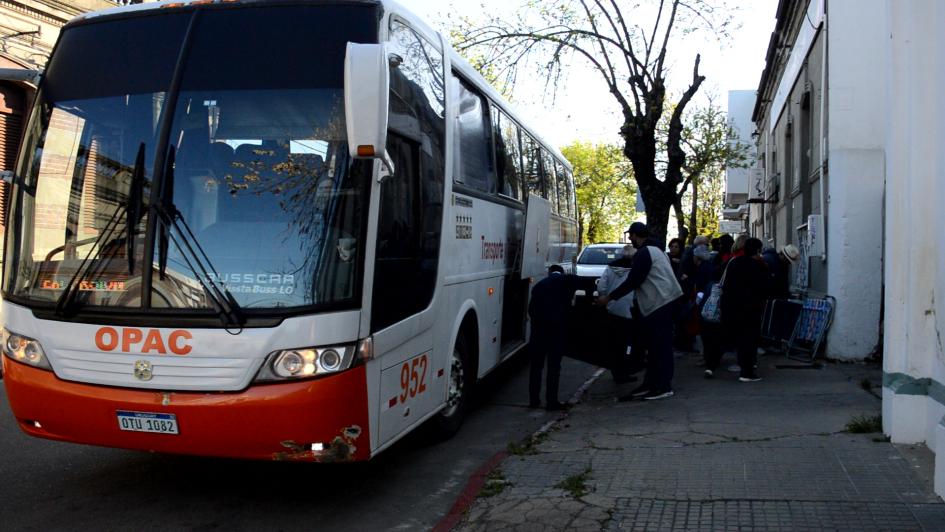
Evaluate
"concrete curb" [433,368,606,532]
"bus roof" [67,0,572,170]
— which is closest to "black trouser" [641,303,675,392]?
"concrete curb" [433,368,606,532]

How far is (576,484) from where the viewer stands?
5500mm

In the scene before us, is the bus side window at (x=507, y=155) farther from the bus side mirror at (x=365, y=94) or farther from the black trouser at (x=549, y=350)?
the bus side mirror at (x=365, y=94)

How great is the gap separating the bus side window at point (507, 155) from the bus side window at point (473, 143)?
12.7 inches

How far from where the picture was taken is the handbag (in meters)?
9.87

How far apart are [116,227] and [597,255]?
15.9 metres

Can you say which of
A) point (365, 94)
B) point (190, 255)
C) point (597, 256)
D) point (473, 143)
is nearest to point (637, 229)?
point (473, 143)

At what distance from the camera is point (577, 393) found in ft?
30.7

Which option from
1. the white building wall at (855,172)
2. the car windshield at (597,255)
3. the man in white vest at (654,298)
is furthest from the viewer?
the car windshield at (597,255)

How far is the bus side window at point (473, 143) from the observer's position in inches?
275

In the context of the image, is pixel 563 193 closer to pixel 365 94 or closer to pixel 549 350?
pixel 549 350

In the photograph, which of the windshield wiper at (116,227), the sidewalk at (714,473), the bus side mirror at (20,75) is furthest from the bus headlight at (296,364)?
the bus side mirror at (20,75)

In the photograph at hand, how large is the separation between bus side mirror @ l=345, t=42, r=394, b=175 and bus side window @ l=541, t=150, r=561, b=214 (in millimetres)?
7086

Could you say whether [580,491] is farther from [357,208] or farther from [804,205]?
[804,205]

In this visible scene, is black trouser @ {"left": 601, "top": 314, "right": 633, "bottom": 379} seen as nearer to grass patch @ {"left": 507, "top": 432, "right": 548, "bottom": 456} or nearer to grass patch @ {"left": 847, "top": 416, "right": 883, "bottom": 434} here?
grass patch @ {"left": 507, "top": 432, "right": 548, "bottom": 456}
